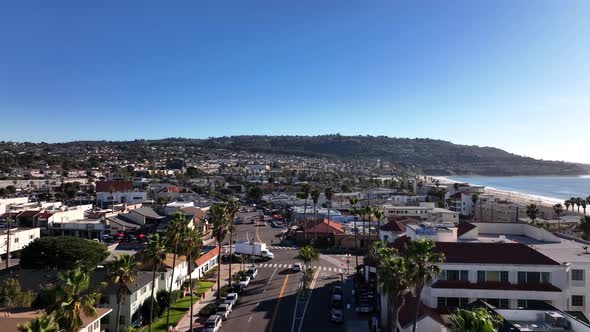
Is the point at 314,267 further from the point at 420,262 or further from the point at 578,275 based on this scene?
the point at 420,262

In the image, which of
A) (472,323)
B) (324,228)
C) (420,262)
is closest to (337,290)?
(420,262)

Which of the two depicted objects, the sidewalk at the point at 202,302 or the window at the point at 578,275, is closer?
the window at the point at 578,275

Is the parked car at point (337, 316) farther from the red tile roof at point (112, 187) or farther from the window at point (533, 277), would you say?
the red tile roof at point (112, 187)

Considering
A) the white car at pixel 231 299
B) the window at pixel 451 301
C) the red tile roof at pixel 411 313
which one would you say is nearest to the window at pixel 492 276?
the window at pixel 451 301

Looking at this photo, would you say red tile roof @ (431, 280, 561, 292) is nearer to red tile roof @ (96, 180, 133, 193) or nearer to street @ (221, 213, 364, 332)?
street @ (221, 213, 364, 332)

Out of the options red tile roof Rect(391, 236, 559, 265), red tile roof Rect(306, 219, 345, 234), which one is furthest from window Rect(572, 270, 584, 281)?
red tile roof Rect(306, 219, 345, 234)
